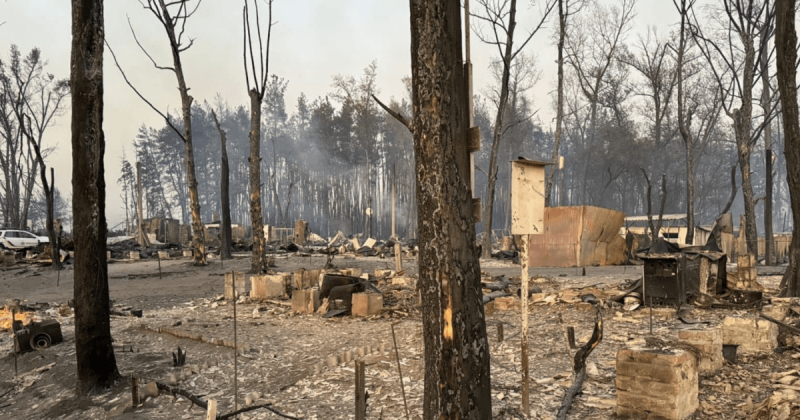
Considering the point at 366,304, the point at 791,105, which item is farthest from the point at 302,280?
the point at 791,105

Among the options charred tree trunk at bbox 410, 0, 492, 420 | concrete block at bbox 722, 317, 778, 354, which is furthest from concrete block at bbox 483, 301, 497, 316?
charred tree trunk at bbox 410, 0, 492, 420

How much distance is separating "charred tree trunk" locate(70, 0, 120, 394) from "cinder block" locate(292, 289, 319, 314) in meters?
4.36

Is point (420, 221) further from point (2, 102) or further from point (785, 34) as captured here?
point (2, 102)

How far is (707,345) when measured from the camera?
18.2 ft

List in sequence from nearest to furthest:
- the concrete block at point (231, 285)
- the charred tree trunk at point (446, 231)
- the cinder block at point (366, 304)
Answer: the charred tree trunk at point (446, 231)
the cinder block at point (366, 304)
the concrete block at point (231, 285)

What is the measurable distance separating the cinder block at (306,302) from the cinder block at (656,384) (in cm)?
672

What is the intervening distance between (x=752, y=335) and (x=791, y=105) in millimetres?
5606

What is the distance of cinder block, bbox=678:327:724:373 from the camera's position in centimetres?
555

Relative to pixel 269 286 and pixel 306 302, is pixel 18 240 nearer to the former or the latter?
pixel 269 286

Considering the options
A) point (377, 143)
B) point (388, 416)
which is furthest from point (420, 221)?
point (377, 143)

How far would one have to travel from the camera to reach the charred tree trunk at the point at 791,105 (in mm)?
9664

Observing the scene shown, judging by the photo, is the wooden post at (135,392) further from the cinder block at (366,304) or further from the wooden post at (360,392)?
the cinder block at (366,304)

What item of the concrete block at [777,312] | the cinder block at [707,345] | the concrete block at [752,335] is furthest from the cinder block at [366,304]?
the concrete block at [777,312]

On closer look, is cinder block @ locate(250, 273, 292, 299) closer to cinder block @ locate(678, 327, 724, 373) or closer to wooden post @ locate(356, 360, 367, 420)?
wooden post @ locate(356, 360, 367, 420)
